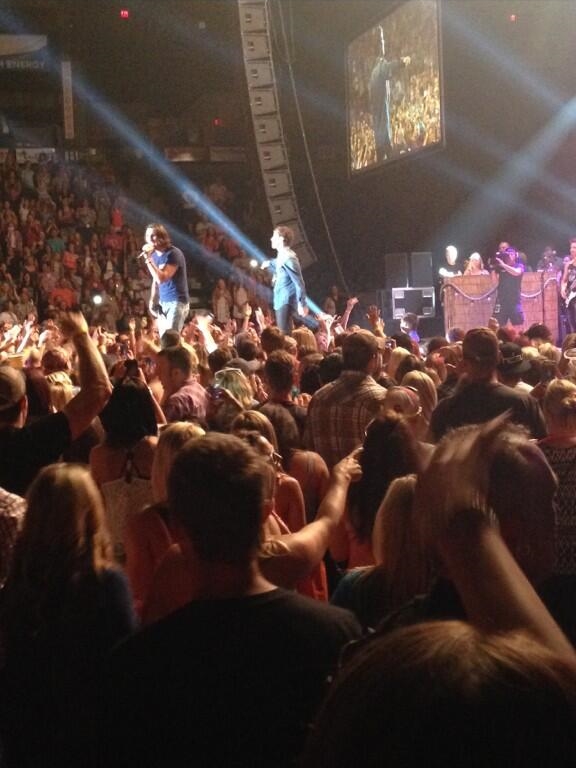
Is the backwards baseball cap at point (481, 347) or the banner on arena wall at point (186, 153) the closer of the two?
the backwards baseball cap at point (481, 347)

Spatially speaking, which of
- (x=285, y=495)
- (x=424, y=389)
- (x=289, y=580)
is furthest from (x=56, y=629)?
(x=424, y=389)

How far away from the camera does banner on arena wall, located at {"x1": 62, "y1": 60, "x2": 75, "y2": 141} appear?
72.4 feet

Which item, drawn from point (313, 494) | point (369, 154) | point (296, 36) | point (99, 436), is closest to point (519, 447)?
point (313, 494)

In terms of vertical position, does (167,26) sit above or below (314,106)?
above

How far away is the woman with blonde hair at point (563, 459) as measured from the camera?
2.71 m

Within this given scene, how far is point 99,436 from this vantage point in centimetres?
432

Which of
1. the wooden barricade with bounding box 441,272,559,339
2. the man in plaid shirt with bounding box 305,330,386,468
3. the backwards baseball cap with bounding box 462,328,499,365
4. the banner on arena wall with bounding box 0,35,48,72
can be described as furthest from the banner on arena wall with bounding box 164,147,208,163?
the backwards baseball cap with bounding box 462,328,499,365

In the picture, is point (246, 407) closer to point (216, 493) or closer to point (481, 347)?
point (481, 347)

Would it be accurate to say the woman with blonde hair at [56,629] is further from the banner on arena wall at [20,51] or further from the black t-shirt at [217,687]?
the banner on arena wall at [20,51]

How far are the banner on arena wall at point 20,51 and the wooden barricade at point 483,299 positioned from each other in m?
11.4

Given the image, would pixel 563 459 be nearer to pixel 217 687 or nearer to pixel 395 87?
pixel 217 687

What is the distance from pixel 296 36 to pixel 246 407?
52.9 feet

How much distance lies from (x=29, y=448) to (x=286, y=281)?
25.4ft

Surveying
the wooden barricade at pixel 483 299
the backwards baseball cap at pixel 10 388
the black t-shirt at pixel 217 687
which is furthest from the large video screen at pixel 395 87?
the black t-shirt at pixel 217 687
